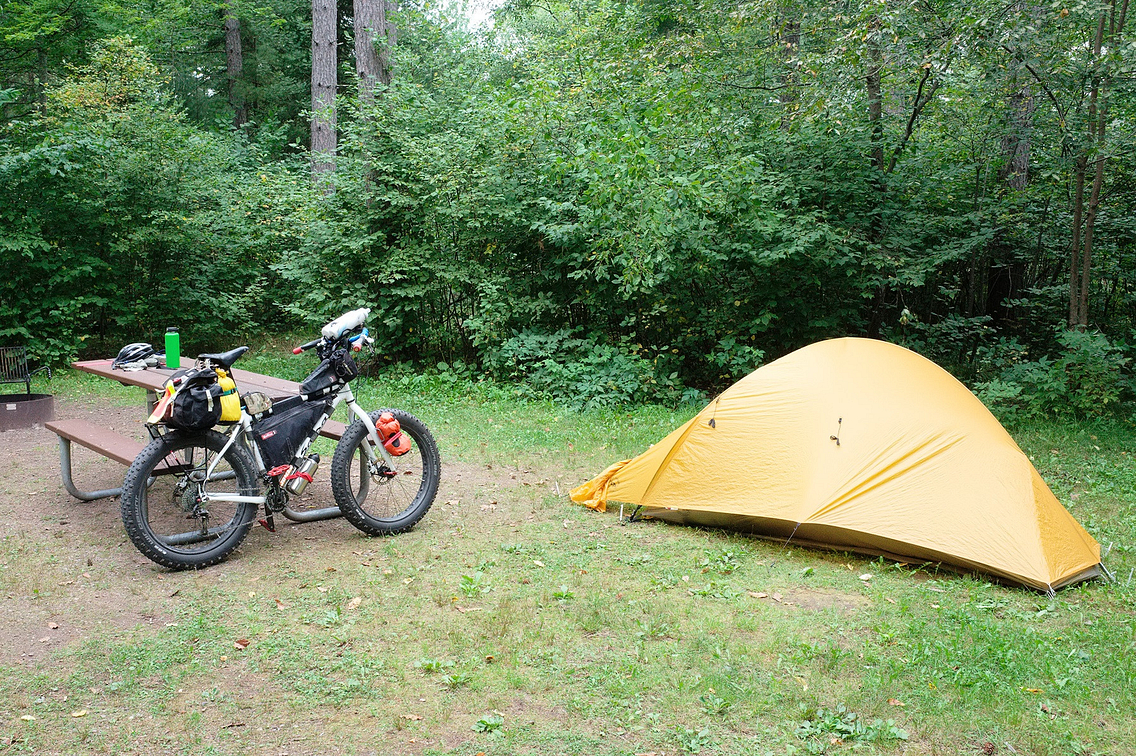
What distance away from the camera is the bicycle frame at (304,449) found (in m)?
4.14

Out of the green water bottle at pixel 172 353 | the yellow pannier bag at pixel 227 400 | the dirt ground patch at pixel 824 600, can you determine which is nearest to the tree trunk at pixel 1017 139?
the dirt ground patch at pixel 824 600

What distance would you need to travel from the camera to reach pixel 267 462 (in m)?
4.38

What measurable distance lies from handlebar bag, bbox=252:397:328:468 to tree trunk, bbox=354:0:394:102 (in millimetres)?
6536

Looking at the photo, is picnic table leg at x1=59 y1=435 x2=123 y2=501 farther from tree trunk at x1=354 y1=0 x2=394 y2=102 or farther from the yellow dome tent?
tree trunk at x1=354 y1=0 x2=394 y2=102

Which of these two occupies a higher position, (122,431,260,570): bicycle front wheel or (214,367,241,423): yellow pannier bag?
(214,367,241,423): yellow pannier bag

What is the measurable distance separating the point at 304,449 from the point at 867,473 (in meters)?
3.11

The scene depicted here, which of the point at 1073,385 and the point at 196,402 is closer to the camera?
the point at 196,402

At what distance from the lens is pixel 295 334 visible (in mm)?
12875

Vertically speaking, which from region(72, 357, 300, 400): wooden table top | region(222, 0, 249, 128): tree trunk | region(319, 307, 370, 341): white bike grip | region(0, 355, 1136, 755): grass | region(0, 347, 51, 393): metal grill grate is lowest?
region(0, 355, 1136, 755): grass

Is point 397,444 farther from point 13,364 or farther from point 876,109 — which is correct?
point 13,364

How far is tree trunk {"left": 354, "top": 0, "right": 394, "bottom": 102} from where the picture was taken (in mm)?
10328

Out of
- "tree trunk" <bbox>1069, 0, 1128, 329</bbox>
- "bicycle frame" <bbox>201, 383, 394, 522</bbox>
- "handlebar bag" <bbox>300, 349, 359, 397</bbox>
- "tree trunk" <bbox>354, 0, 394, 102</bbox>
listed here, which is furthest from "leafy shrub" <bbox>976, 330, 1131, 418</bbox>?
"tree trunk" <bbox>354, 0, 394, 102</bbox>

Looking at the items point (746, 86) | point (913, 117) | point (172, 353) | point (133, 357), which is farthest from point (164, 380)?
point (913, 117)

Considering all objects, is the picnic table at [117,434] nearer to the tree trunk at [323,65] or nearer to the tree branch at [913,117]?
the tree branch at [913,117]
